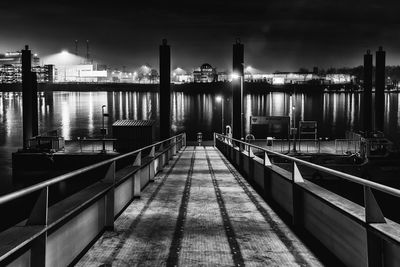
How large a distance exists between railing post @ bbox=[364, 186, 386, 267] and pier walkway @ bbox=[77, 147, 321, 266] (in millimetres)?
1476

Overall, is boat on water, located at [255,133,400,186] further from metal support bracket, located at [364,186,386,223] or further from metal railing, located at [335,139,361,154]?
metal support bracket, located at [364,186,386,223]

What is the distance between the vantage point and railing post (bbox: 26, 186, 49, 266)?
5.18m

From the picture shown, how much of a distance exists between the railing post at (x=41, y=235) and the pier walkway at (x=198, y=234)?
143 centimetres

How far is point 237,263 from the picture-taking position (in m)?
6.72

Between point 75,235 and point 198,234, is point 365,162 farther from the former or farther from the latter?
point 75,235

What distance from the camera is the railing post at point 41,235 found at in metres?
5.18

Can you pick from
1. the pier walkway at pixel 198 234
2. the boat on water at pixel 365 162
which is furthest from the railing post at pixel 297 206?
the boat on water at pixel 365 162

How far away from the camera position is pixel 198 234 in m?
8.44

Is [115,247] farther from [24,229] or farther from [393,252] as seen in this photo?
Answer: [393,252]

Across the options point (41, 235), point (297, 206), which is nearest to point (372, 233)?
point (297, 206)

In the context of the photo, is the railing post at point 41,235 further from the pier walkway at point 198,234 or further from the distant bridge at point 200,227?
the pier walkway at point 198,234

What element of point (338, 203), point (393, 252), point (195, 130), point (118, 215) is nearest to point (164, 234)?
point (118, 215)

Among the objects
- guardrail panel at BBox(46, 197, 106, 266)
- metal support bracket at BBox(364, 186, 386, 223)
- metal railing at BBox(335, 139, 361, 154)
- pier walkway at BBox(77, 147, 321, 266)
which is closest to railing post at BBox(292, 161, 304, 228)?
pier walkway at BBox(77, 147, 321, 266)

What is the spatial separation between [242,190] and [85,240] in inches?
291
